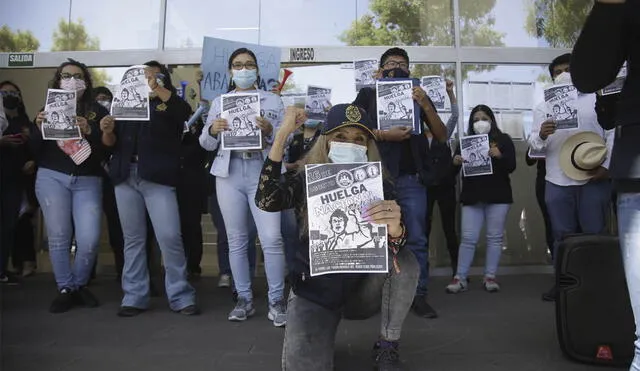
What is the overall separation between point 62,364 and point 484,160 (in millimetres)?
4184

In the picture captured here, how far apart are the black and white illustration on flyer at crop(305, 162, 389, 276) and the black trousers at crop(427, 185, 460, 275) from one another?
3.72 metres

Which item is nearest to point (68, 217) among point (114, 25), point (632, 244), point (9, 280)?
point (9, 280)

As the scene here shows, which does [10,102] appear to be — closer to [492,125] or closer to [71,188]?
[71,188]

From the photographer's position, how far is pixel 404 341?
359 centimetres

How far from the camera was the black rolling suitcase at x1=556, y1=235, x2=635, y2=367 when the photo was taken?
2908 mm

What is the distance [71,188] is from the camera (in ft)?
14.8

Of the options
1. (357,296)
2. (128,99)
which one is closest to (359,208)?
(357,296)

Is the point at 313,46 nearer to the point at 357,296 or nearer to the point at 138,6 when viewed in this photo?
the point at 138,6

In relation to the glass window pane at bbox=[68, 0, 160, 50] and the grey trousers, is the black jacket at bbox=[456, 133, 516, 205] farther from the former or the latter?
the glass window pane at bbox=[68, 0, 160, 50]

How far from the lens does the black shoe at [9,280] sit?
18.9 ft

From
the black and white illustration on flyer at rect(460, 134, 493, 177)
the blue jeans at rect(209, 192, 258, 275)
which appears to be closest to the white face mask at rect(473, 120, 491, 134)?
the black and white illustration on flyer at rect(460, 134, 493, 177)

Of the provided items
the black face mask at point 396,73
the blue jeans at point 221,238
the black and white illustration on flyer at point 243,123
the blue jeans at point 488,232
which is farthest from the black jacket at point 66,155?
the blue jeans at point 488,232

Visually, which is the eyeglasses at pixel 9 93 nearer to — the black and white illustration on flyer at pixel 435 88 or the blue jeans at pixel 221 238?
the blue jeans at pixel 221 238

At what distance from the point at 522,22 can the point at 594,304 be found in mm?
5164
